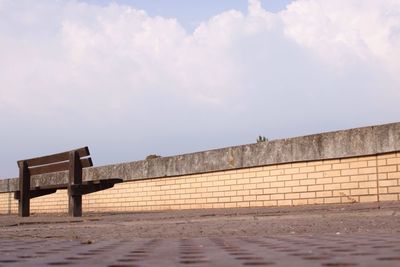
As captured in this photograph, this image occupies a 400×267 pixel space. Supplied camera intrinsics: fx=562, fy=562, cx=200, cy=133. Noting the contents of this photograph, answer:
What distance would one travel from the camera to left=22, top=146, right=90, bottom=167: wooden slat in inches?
407

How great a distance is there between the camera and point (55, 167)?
1081cm

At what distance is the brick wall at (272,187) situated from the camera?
29.6ft

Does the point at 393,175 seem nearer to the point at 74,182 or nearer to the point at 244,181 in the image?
the point at 244,181

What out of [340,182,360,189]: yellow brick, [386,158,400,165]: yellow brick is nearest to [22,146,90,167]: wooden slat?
[340,182,360,189]: yellow brick

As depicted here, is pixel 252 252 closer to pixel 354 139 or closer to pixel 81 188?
pixel 354 139

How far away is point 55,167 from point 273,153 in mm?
4176

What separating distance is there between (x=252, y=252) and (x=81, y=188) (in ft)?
26.7

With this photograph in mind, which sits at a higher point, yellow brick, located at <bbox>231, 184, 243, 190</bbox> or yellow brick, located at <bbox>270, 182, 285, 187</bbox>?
yellow brick, located at <bbox>270, 182, 285, 187</bbox>

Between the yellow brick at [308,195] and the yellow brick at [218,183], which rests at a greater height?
the yellow brick at [218,183]

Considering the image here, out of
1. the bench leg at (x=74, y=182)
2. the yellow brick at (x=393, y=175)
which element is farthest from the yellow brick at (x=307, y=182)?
the bench leg at (x=74, y=182)

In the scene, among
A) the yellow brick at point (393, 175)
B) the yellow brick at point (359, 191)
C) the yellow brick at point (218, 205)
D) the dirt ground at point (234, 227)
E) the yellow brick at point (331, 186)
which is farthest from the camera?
the yellow brick at point (218, 205)

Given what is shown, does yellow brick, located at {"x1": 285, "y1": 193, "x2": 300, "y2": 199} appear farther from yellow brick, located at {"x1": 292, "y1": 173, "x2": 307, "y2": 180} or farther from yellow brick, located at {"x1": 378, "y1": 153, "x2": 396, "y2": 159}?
yellow brick, located at {"x1": 378, "y1": 153, "x2": 396, "y2": 159}

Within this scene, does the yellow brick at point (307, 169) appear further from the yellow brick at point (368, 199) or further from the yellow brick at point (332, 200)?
the yellow brick at point (368, 199)

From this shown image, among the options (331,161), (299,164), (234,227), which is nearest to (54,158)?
(299,164)
